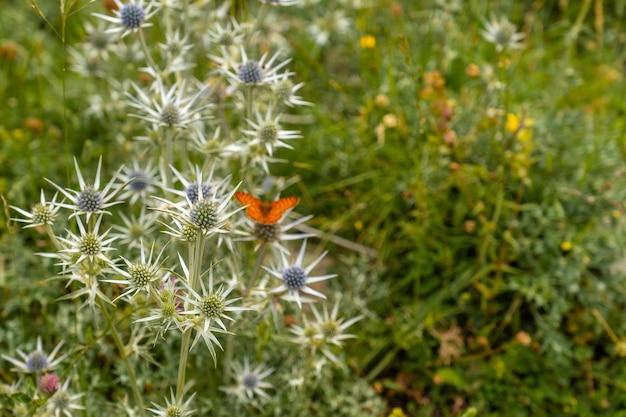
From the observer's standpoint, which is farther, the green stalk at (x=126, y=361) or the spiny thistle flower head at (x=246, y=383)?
the spiny thistle flower head at (x=246, y=383)

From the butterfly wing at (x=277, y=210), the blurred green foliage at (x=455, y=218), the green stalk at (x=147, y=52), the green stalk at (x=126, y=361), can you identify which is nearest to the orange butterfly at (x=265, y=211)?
the butterfly wing at (x=277, y=210)

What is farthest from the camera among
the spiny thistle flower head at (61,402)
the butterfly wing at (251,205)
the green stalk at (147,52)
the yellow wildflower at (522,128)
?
the yellow wildflower at (522,128)

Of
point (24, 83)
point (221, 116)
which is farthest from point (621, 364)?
point (24, 83)

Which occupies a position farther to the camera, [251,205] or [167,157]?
[167,157]

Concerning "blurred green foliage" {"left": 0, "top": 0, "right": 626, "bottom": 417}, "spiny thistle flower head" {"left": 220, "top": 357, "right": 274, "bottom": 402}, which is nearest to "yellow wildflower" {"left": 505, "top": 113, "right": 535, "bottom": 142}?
"blurred green foliage" {"left": 0, "top": 0, "right": 626, "bottom": 417}

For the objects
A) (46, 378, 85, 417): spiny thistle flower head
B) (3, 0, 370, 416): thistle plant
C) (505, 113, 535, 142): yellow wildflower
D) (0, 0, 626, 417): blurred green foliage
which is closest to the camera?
(3, 0, 370, 416): thistle plant

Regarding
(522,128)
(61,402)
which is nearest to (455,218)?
(522,128)

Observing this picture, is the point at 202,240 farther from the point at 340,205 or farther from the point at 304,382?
the point at 340,205

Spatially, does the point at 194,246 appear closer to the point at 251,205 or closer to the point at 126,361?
the point at 251,205

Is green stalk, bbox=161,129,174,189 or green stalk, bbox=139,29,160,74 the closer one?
green stalk, bbox=161,129,174,189

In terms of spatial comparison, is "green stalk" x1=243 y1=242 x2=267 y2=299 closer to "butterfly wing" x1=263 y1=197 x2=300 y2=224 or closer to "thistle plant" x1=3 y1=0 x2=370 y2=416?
"thistle plant" x1=3 y1=0 x2=370 y2=416

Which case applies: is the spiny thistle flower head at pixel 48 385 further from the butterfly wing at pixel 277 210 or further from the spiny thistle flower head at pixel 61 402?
the butterfly wing at pixel 277 210
